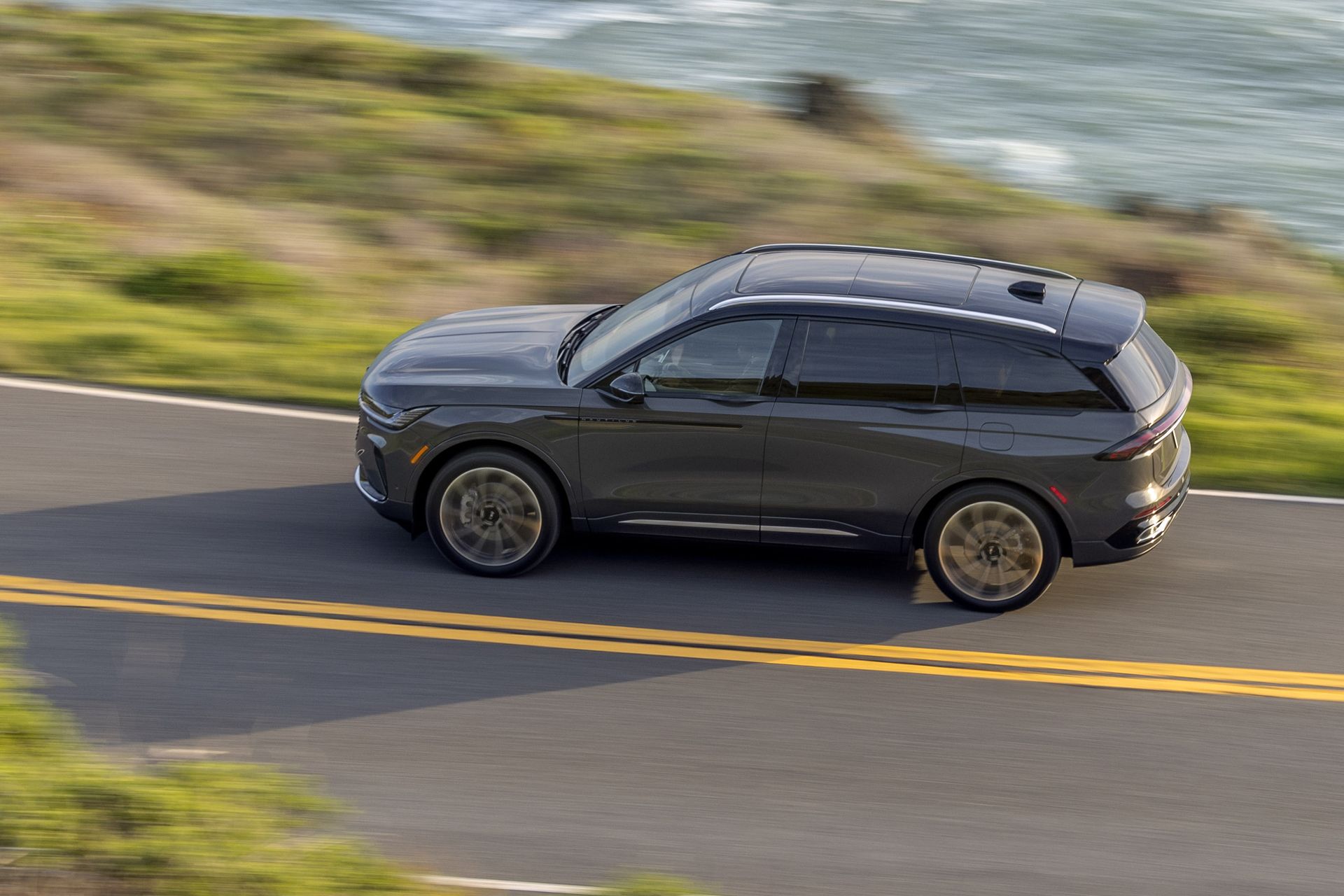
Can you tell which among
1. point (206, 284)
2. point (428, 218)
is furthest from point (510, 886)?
point (428, 218)

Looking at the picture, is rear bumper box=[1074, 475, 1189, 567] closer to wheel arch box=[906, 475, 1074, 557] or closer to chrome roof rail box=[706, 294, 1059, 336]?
wheel arch box=[906, 475, 1074, 557]

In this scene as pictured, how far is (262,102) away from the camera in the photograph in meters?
18.9

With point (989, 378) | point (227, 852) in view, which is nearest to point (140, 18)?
point (989, 378)

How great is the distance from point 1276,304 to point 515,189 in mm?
7840

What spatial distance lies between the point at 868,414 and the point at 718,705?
5.69 feet

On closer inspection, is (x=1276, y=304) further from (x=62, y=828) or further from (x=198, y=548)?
(x=62, y=828)

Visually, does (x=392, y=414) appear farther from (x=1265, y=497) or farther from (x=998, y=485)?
(x=1265, y=497)

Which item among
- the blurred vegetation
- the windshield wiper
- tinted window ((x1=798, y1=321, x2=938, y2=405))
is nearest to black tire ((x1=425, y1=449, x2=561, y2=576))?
the windshield wiper

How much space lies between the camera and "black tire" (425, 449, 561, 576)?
8008 mm

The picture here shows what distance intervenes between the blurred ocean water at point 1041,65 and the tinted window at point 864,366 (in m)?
13.4

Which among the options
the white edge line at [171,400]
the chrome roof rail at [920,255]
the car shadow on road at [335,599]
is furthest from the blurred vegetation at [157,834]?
the white edge line at [171,400]

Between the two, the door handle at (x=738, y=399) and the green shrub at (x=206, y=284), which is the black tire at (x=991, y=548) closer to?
the door handle at (x=738, y=399)

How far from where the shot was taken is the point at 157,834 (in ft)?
16.6

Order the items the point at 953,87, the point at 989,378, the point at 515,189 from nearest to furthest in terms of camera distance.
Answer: the point at 989,378 < the point at 515,189 < the point at 953,87
